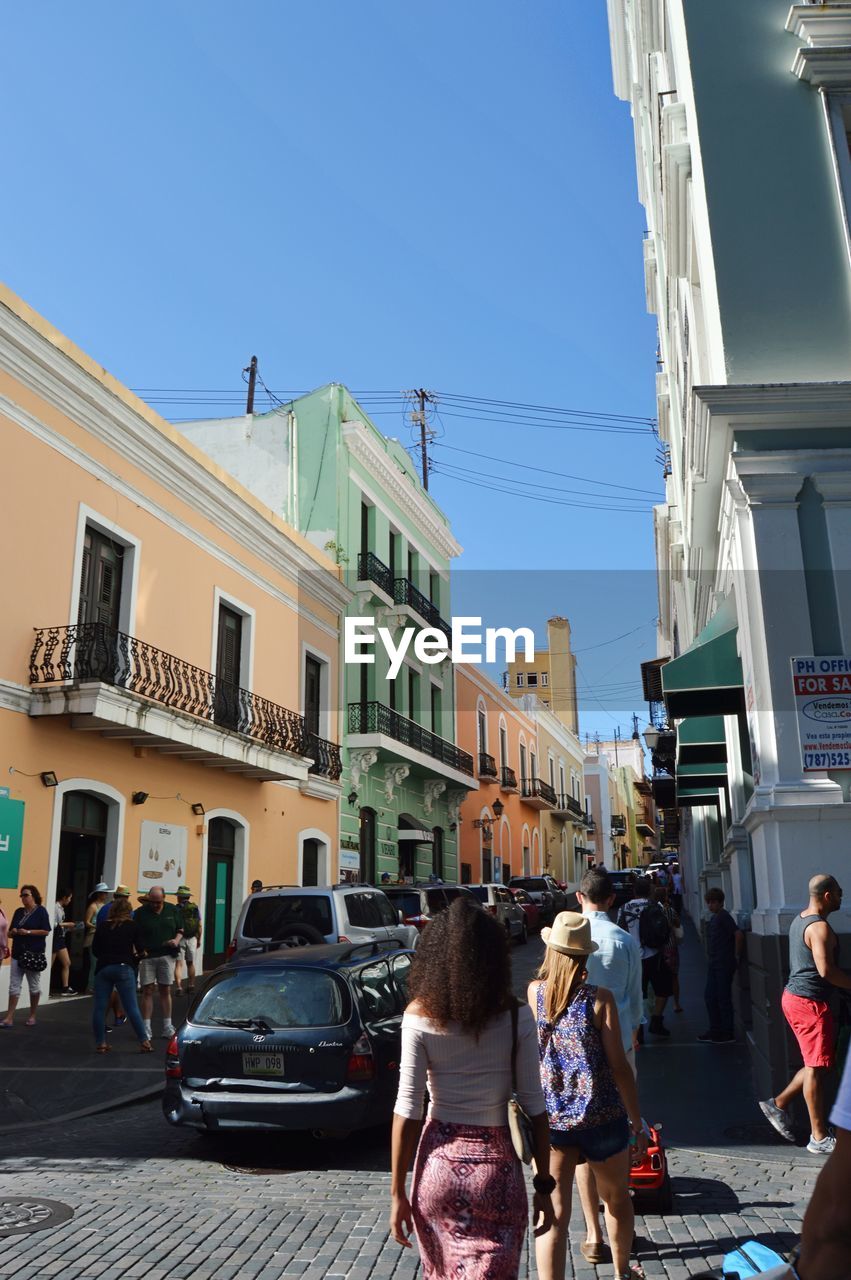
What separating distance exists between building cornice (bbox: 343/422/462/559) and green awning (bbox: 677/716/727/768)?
16.6m

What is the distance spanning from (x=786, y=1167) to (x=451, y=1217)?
447 cm

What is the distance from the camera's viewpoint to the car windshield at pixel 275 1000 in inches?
298

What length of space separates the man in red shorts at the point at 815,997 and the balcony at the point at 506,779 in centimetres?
3381

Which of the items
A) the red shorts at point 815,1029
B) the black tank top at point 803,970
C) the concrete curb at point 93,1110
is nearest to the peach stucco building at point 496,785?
the concrete curb at point 93,1110

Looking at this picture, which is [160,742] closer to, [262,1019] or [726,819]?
[726,819]

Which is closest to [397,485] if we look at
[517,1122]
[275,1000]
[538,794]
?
[538,794]

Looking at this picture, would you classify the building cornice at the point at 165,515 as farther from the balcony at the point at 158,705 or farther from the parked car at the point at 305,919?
the parked car at the point at 305,919

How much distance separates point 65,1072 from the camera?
412 inches

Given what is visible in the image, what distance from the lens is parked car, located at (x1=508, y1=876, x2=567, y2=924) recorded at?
32.5m

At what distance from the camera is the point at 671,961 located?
12.9 m

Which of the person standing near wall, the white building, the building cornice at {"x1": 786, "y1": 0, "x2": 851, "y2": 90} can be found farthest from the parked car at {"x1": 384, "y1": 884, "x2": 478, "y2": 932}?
the building cornice at {"x1": 786, "y1": 0, "x2": 851, "y2": 90}

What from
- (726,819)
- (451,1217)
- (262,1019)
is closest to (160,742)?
(726,819)

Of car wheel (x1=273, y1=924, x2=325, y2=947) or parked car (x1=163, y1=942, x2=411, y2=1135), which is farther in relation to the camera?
car wheel (x1=273, y1=924, x2=325, y2=947)

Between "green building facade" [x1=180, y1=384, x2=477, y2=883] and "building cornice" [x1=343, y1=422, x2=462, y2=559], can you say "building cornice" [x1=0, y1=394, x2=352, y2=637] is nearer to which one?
"green building facade" [x1=180, y1=384, x2=477, y2=883]
